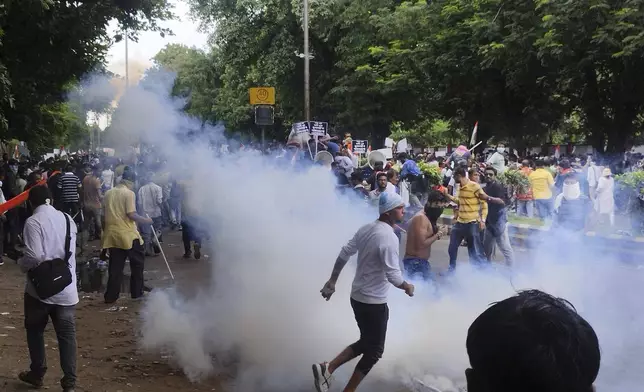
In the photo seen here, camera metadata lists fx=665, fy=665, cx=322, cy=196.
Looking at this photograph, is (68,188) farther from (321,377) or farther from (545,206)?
(321,377)

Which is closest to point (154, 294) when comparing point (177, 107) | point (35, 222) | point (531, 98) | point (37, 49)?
point (177, 107)

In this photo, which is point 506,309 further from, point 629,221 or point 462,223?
point 629,221

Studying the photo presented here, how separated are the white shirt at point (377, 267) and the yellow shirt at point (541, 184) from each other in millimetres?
9868

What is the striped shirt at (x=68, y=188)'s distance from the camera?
1434cm

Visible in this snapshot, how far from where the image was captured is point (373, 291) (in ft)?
17.3

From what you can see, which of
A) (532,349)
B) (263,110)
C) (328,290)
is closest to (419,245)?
(328,290)

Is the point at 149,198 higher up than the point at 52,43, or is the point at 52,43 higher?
the point at 52,43

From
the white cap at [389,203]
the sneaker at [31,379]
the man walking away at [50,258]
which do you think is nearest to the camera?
the man walking away at [50,258]

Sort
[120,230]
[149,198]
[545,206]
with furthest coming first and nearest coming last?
[545,206]
[149,198]
[120,230]

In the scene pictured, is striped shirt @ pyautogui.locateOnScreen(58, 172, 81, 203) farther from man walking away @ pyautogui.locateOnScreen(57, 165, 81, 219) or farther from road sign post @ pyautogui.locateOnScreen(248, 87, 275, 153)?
road sign post @ pyautogui.locateOnScreen(248, 87, 275, 153)

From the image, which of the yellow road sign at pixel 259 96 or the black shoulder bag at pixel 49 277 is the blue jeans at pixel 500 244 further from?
the black shoulder bag at pixel 49 277

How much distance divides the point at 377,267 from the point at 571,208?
8.90 m

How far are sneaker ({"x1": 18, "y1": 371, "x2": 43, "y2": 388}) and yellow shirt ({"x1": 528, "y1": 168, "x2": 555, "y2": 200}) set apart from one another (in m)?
11.3

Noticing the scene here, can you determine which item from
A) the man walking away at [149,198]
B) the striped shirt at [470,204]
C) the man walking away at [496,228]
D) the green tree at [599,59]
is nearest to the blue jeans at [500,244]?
the man walking away at [496,228]
